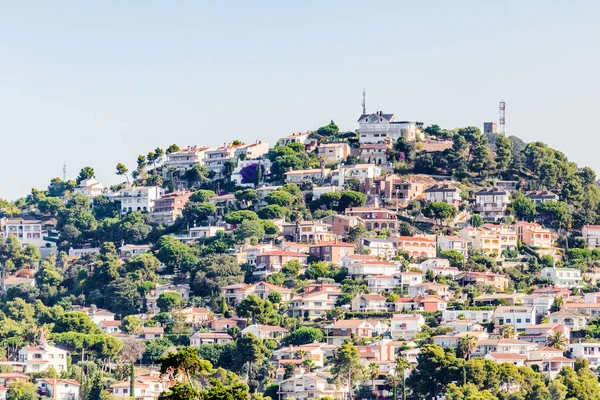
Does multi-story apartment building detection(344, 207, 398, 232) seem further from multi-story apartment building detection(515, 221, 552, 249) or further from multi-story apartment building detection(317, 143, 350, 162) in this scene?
multi-story apartment building detection(317, 143, 350, 162)

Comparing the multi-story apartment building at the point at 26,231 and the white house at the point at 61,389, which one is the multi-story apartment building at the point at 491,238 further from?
the white house at the point at 61,389

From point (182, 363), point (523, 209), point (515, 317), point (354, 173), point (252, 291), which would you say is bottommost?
point (182, 363)

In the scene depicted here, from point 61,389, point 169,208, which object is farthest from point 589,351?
point 169,208

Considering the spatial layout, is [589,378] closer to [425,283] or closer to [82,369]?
[425,283]

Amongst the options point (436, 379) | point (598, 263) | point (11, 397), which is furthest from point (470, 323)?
point (11, 397)

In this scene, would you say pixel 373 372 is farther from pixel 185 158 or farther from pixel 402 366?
pixel 185 158

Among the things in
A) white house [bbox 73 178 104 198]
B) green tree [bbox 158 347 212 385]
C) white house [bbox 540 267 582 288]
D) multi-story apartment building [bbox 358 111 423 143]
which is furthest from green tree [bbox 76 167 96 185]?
green tree [bbox 158 347 212 385]
